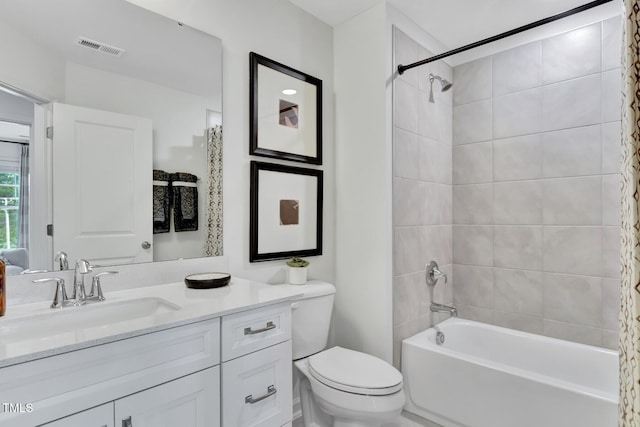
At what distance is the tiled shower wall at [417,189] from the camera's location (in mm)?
2178

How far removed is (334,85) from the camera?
240cm

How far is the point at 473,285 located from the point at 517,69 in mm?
1569

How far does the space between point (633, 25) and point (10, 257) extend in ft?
5.79

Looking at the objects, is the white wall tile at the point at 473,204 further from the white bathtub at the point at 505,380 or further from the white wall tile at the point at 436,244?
the white bathtub at the point at 505,380

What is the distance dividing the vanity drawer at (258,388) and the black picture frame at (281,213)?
2.21 feet

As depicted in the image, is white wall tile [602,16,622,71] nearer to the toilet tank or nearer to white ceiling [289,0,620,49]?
white ceiling [289,0,620,49]

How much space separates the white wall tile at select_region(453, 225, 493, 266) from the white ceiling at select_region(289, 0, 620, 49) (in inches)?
54.7

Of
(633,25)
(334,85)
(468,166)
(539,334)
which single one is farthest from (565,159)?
(633,25)

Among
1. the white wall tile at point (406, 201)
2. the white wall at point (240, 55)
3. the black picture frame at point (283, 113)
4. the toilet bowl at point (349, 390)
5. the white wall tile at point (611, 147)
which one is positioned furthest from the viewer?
the white wall tile at point (406, 201)

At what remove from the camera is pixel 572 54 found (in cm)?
221

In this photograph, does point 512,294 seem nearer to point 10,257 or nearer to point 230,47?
point 230,47

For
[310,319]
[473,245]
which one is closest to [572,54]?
[473,245]

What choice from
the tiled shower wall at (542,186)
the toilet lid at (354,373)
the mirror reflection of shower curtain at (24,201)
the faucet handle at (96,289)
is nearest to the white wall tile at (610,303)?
the tiled shower wall at (542,186)

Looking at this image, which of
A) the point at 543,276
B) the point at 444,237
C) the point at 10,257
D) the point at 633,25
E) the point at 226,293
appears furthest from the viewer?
the point at 444,237
